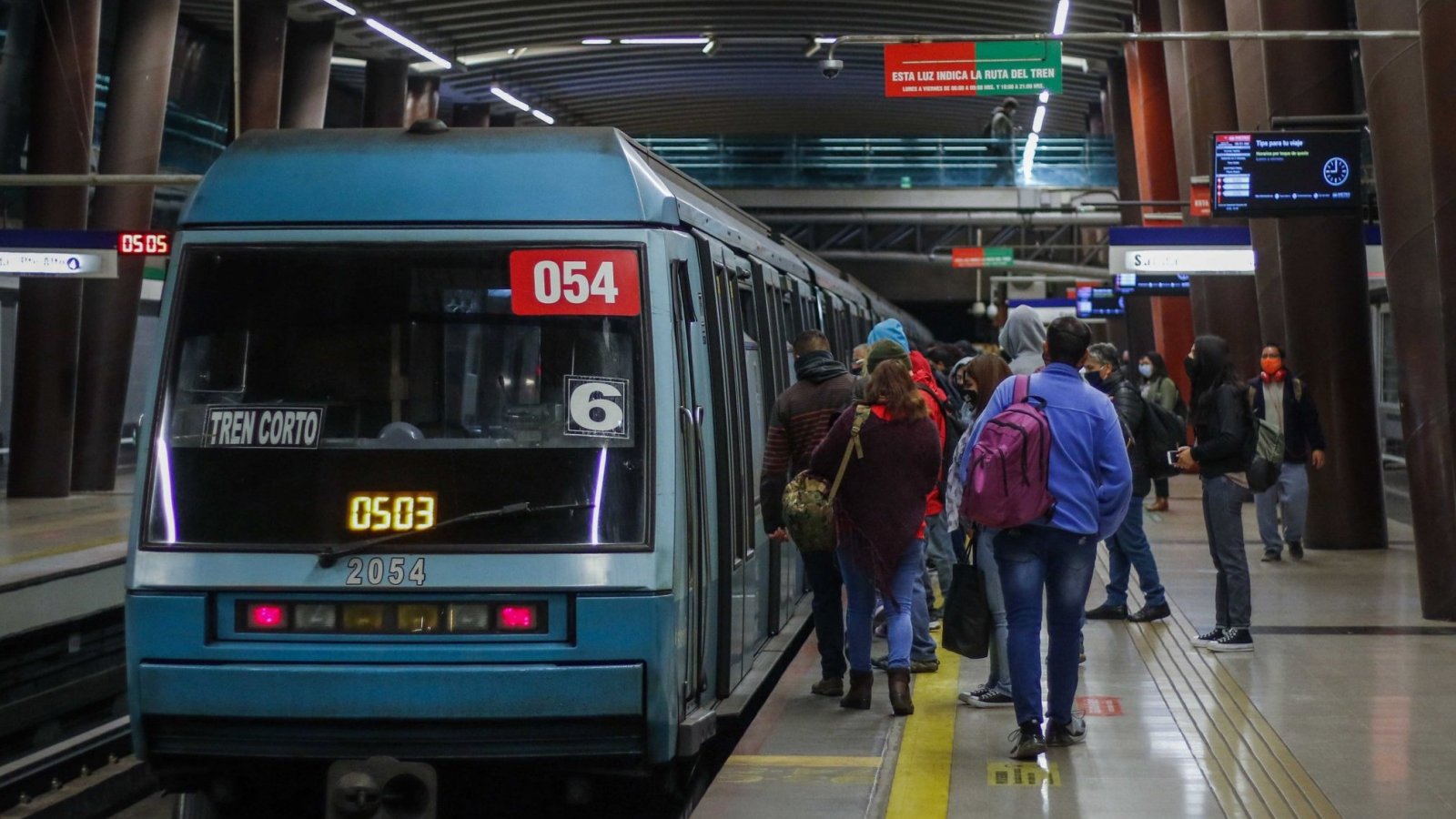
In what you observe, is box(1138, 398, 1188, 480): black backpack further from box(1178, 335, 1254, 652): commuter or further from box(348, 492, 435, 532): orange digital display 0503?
box(348, 492, 435, 532): orange digital display 0503

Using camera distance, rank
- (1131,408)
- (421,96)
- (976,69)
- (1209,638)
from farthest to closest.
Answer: (421,96), (976,69), (1131,408), (1209,638)

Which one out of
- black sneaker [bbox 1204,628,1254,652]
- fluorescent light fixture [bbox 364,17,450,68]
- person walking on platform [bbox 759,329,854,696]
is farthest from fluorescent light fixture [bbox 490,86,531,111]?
person walking on platform [bbox 759,329,854,696]

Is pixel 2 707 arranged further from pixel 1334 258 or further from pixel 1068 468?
pixel 1334 258

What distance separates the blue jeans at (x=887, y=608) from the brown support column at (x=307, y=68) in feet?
74.4

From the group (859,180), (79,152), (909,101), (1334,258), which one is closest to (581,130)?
(1334,258)

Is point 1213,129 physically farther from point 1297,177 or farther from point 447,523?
point 447,523

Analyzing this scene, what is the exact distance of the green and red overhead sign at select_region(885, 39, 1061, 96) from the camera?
1786 cm

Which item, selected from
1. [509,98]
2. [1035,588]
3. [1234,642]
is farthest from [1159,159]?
[1035,588]

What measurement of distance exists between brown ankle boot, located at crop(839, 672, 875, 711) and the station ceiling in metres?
19.3

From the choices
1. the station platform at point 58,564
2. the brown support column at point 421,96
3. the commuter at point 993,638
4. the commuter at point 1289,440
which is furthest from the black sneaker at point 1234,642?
the brown support column at point 421,96

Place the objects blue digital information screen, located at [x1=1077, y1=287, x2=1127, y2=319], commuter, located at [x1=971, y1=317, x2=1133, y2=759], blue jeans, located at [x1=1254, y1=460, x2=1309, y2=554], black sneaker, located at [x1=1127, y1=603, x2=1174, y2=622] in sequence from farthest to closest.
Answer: blue digital information screen, located at [x1=1077, y1=287, x2=1127, y2=319] → blue jeans, located at [x1=1254, y1=460, x2=1309, y2=554] → black sneaker, located at [x1=1127, y1=603, x2=1174, y2=622] → commuter, located at [x1=971, y1=317, x2=1133, y2=759]

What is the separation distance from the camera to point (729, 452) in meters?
7.53

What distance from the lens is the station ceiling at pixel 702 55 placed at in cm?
3100

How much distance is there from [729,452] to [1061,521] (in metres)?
1.41
